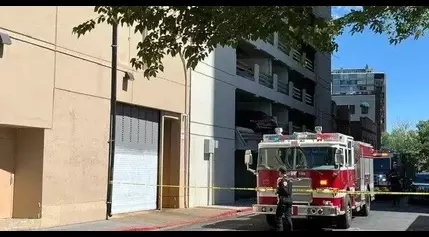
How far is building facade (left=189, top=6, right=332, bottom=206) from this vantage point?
947 inches

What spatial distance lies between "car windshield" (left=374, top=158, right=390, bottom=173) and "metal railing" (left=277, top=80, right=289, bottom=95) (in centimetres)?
704

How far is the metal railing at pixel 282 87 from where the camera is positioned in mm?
36656

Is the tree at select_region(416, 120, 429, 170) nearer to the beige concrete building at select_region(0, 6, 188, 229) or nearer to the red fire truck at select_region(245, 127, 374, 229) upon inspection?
the beige concrete building at select_region(0, 6, 188, 229)

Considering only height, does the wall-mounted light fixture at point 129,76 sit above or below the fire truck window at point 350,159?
above

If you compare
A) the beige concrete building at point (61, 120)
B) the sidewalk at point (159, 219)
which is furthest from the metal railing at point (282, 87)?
the beige concrete building at point (61, 120)

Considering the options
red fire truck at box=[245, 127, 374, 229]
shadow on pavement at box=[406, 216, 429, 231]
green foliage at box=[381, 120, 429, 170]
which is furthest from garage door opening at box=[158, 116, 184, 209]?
green foliage at box=[381, 120, 429, 170]

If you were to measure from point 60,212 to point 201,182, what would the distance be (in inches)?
354

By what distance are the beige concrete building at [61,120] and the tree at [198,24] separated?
545 centimetres

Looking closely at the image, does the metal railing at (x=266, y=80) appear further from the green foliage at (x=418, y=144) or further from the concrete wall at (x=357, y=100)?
the concrete wall at (x=357, y=100)

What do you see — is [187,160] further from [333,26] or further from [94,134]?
[333,26]

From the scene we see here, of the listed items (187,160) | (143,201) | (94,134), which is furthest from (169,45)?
(187,160)

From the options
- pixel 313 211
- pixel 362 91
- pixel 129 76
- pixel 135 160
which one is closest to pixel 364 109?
pixel 362 91

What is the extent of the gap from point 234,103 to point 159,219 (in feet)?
34.7

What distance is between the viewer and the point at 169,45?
812 cm
